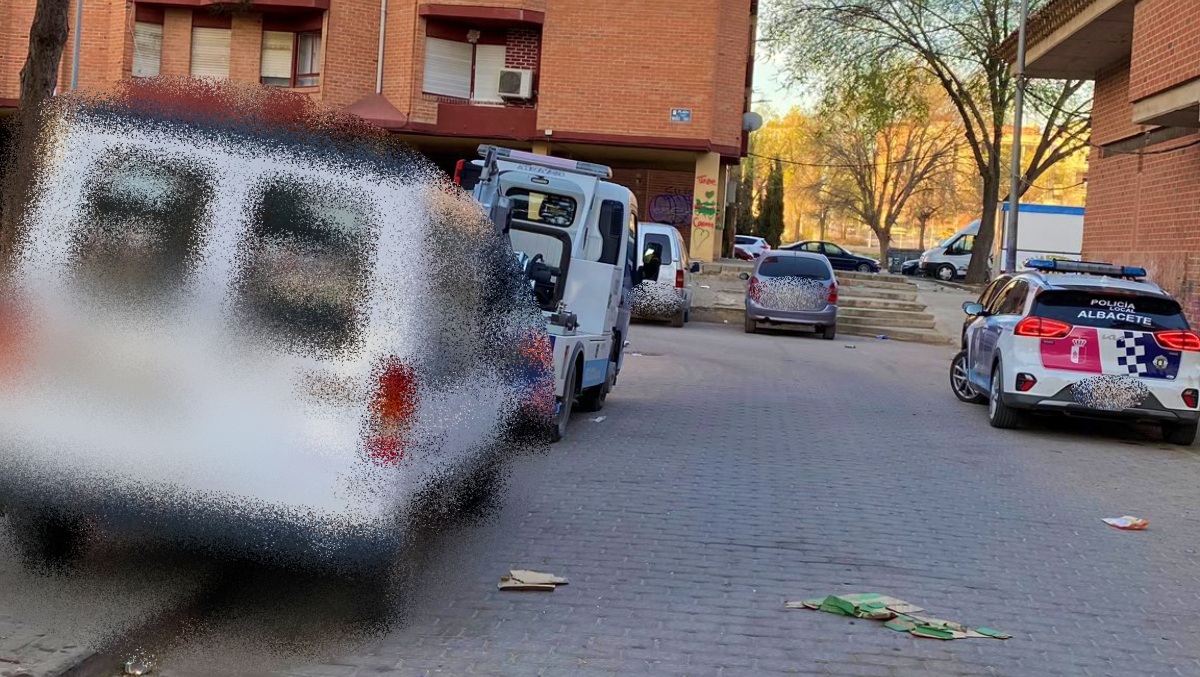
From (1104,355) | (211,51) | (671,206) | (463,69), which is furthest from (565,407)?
(211,51)

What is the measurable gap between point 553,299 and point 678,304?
604 inches

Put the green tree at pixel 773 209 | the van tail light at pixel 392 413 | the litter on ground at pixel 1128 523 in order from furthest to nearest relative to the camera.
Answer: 1. the green tree at pixel 773 209
2. the litter on ground at pixel 1128 523
3. the van tail light at pixel 392 413

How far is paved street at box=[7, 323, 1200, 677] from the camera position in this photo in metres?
5.33

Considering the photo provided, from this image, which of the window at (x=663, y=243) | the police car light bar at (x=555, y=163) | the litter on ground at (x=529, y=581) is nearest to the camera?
the litter on ground at (x=529, y=581)

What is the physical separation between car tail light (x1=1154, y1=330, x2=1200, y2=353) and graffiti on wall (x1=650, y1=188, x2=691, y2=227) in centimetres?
2572

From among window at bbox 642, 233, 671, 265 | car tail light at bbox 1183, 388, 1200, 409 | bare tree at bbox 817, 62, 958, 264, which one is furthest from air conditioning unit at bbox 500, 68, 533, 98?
bare tree at bbox 817, 62, 958, 264

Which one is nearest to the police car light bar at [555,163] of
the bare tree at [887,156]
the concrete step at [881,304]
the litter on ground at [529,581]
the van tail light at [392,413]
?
the litter on ground at [529,581]

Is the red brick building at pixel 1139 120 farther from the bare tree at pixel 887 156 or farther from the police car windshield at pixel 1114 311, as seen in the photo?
the bare tree at pixel 887 156

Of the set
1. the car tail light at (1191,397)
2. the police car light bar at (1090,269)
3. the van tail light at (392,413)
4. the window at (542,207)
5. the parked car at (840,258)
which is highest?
the parked car at (840,258)

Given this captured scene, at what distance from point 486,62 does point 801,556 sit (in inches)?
1173

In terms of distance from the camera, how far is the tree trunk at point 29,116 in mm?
5188

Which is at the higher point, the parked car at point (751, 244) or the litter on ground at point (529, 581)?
the parked car at point (751, 244)

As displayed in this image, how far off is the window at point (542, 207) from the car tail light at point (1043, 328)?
4501 millimetres

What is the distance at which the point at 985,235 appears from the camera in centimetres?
4481
